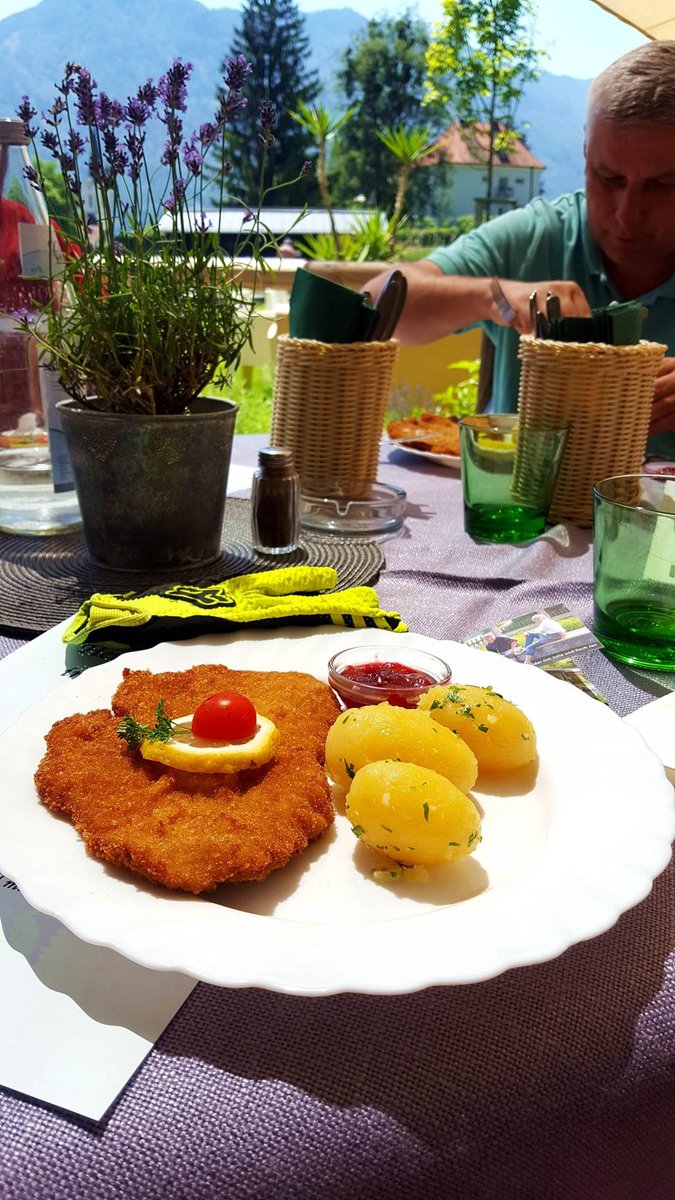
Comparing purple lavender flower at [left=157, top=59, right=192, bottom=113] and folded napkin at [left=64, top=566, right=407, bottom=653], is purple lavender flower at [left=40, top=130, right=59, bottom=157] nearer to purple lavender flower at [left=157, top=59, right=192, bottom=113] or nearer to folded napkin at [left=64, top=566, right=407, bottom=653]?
purple lavender flower at [left=157, top=59, right=192, bottom=113]

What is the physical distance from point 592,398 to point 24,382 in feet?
3.80

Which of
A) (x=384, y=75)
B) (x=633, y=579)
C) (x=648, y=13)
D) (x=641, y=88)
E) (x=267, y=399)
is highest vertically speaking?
(x=384, y=75)

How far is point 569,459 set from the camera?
182 centimetres

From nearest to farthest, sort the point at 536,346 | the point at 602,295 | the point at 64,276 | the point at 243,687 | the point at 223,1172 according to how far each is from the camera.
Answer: the point at 223,1172 < the point at 243,687 < the point at 64,276 < the point at 536,346 < the point at 602,295

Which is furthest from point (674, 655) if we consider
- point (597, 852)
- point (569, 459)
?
point (569, 459)

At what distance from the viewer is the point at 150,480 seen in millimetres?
1399

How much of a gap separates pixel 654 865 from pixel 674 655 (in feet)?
2.03

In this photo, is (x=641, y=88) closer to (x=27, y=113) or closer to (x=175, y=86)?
(x=175, y=86)

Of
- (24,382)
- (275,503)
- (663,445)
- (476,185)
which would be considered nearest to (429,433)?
(663,445)

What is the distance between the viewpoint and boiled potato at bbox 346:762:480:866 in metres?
0.68

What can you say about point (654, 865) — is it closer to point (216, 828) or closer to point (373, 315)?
point (216, 828)

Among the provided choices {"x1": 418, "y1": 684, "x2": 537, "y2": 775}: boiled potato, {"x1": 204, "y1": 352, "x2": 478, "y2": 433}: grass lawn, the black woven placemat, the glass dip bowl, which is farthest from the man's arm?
{"x1": 418, "y1": 684, "x2": 537, "y2": 775}: boiled potato

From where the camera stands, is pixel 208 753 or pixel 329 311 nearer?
pixel 208 753

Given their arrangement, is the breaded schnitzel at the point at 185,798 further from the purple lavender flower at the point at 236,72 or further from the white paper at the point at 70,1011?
the purple lavender flower at the point at 236,72
